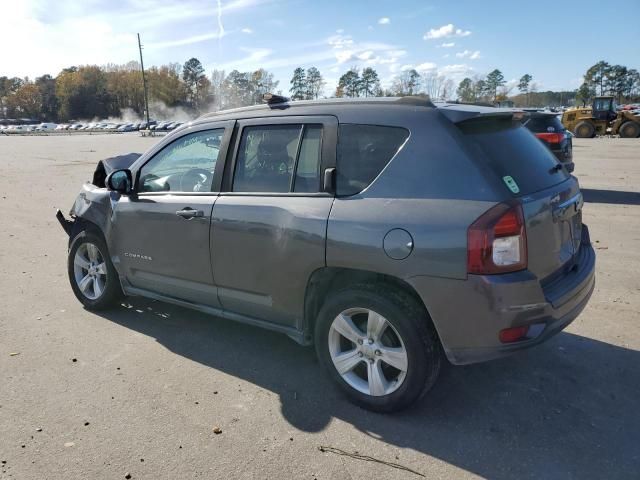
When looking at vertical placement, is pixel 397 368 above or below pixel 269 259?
below

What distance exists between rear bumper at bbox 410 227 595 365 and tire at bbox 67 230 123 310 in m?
3.23

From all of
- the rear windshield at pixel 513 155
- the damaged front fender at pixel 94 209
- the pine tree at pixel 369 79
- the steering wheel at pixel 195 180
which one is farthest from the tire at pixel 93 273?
the pine tree at pixel 369 79

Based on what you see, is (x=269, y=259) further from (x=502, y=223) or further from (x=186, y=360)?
(x=502, y=223)

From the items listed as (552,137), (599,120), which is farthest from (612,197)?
(599,120)

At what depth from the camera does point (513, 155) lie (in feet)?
10.2

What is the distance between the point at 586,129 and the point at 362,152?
1253 inches

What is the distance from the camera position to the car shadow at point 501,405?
9.04ft

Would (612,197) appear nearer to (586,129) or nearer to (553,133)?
(553,133)

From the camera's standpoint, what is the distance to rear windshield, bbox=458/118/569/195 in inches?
114

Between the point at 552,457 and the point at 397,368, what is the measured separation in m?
0.95

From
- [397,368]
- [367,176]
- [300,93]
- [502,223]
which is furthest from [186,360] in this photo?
[300,93]

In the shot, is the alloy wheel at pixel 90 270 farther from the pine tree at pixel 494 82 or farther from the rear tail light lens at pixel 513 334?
the pine tree at pixel 494 82

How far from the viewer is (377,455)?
283 centimetres

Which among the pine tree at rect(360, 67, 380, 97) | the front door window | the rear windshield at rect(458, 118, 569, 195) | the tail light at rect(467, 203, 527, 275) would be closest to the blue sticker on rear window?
the rear windshield at rect(458, 118, 569, 195)
